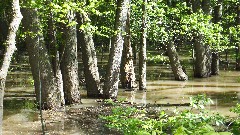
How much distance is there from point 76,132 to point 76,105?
12.8 feet

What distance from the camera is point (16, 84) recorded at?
73.0ft

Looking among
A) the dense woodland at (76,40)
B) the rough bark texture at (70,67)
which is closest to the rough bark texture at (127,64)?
the dense woodland at (76,40)

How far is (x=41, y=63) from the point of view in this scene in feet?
44.8

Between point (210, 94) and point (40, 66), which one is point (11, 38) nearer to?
point (40, 66)

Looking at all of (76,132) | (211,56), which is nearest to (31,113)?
(76,132)

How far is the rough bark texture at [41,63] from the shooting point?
520 inches

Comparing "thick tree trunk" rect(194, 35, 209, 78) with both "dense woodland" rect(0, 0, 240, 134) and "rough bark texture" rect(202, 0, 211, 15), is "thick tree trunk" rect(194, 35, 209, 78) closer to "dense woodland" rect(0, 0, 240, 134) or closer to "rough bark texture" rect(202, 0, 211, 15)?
"dense woodland" rect(0, 0, 240, 134)

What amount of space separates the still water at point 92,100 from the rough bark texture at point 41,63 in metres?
0.49

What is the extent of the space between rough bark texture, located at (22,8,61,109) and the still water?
0.49 meters

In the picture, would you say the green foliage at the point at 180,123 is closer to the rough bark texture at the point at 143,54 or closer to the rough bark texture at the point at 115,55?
the rough bark texture at the point at 115,55

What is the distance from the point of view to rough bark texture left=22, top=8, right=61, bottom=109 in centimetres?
1321

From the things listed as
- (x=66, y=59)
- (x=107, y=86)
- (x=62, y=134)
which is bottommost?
(x=62, y=134)

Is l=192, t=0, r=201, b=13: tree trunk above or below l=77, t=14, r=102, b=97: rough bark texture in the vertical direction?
above

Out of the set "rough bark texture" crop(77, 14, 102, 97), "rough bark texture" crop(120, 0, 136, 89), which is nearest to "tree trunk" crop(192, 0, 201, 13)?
"rough bark texture" crop(120, 0, 136, 89)
